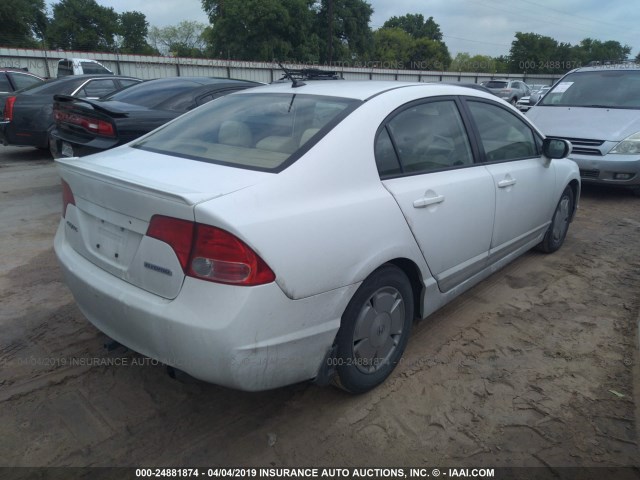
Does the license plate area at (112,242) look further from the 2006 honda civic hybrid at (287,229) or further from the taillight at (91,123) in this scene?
the taillight at (91,123)

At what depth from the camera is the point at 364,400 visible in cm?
268

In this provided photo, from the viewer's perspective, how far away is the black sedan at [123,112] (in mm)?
5223

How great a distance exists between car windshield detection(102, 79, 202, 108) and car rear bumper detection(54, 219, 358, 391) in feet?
13.7

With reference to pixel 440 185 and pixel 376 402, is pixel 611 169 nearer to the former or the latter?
pixel 440 185

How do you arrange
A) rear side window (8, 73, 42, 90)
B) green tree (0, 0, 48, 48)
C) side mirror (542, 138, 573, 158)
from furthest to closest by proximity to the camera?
1. green tree (0, 0, 48, 48)
2. rear side window (8, 73, 42, 90)
3. side mirror (542, 138, 573, 158)

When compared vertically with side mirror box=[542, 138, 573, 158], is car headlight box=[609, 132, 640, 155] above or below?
below

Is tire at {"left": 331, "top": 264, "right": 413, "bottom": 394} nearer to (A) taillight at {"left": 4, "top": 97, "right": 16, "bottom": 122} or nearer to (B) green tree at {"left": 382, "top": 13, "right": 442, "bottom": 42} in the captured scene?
(A) taillight at {"left": 4, "top": 97, "right": 16, "bottom": 122}

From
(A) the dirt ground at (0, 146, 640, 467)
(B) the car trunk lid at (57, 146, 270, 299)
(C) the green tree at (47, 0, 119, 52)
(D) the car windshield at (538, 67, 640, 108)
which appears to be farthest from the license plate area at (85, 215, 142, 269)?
(C) the green tree at (47, 0, 119, 52)

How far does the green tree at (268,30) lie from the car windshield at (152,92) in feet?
121

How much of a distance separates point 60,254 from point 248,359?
52.9 inches

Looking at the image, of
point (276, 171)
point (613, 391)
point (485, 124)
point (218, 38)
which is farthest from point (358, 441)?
point (218, 38)

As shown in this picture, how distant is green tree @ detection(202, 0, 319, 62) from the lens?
4169cm

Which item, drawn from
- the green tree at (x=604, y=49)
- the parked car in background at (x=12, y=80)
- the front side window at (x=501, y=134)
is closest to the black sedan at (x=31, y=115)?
the parked car in background at (x=12, y=80)

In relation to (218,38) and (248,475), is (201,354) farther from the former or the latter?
(218,38)
